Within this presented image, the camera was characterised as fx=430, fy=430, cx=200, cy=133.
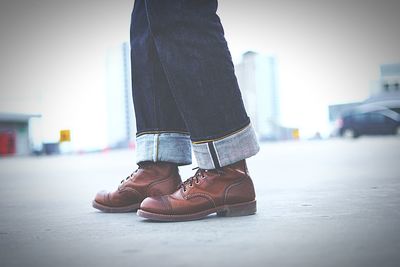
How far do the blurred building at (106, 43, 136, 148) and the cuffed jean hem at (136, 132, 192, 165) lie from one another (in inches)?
1818

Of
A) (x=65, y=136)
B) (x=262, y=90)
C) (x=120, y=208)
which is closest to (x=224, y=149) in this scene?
(x=120, y=208)

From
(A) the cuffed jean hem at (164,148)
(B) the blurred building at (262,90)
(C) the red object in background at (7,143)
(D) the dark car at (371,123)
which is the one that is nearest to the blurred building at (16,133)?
(C) the red object in background at (7,143)

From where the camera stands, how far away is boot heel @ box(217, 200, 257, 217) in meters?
1.30

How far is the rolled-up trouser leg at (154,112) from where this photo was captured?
4.77 feet

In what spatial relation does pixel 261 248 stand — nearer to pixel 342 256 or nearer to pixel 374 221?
pixel 342 256

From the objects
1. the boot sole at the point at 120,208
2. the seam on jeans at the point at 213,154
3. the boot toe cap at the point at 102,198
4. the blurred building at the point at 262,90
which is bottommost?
the boot sole at the point at 120,208

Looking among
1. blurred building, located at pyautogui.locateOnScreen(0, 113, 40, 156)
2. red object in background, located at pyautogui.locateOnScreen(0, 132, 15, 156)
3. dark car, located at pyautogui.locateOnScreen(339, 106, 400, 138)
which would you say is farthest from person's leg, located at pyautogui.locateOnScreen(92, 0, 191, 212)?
blurred building, located at pyautogui.locateOnScreen(0, 113, 40, 156)

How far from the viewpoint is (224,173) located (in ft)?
4.27

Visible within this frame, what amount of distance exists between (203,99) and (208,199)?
0.30m

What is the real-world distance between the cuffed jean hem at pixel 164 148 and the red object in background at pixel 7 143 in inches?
893

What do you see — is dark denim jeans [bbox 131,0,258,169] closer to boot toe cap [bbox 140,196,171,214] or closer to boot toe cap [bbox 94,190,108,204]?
boot toe cap [bbox 140,196,171,214]

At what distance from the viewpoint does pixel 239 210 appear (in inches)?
51.3

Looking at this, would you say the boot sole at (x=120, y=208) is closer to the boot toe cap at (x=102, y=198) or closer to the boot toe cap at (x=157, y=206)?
the boot toe cap at (x=102, y=198)

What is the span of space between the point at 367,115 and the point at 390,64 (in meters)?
38.1
